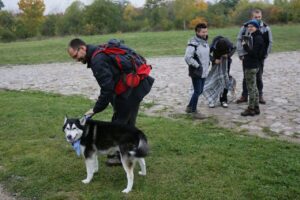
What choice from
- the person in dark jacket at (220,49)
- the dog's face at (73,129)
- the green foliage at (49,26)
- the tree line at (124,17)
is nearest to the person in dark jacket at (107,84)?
the dog's face at (73,129)

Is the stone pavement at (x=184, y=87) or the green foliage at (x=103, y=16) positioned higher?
the green foliage at (x=103, y=16)

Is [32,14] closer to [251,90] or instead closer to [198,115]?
[198,115]

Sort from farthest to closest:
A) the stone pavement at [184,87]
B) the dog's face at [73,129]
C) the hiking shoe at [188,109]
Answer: the hiking shoe at [188,109], the stone pavement at [184,87], the dog's face at [73,129]

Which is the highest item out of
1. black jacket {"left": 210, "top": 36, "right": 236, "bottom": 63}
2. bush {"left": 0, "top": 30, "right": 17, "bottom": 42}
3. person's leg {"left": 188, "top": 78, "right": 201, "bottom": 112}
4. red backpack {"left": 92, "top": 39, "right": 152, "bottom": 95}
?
red backpack {"left": 92, "top": 39, "right": 152, "bottom": 95}

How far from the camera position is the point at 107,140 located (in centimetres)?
511

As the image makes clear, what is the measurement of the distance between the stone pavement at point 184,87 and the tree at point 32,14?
44862mm

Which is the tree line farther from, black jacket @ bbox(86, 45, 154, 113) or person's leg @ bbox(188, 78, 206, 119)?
black jacket @ bbox(86, 45, 154, 113)

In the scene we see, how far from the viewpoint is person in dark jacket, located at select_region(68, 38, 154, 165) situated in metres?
4.86

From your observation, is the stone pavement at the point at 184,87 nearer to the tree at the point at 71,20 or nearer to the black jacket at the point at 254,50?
the black jacket at the point at 254,50

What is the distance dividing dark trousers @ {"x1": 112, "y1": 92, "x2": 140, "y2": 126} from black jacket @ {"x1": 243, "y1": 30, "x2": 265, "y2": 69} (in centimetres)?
339

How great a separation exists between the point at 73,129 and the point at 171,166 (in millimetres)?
1678

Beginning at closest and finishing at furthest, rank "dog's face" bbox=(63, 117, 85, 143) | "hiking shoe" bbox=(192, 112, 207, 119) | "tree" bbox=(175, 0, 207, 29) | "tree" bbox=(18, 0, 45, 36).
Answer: "dog's face" bbox=(63, 117, 85, 143), "hiking shoe" bbox=(192, 112, 207, 119), "tree" bbox=(18, 0, 45, 36), "tree" bbox=(175, 0, 207, 29)

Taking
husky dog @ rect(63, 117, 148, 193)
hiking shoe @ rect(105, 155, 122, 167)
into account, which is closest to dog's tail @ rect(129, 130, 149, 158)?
husky dog @ rect(63, 117, 148, 193)

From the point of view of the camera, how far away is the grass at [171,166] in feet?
16.3
